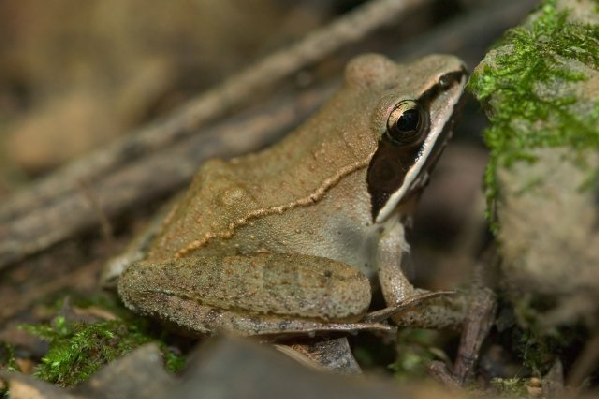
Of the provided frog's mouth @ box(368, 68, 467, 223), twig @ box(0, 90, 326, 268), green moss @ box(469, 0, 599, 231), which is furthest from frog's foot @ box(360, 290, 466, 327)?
twig @ box(0, 90, 326, 268)

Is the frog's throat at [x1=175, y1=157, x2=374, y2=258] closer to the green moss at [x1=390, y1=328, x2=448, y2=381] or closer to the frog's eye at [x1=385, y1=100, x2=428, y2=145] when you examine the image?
the frog's eye at [x1=385, y1=100, x2=428, y2=145]

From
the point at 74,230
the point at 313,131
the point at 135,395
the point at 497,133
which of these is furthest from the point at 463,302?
the point at 74,230

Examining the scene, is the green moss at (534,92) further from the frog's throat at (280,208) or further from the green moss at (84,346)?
the green moss at (84,346)

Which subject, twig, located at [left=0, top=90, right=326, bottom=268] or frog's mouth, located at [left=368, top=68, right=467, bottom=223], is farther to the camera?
twig, located at [left=0, top=90, right=326, bottom=268]

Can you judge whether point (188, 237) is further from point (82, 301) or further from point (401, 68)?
point (401, 68)

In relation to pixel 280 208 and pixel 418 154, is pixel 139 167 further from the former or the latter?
pixel 418 154

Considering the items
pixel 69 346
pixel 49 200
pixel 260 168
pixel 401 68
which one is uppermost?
pixel 401 68
